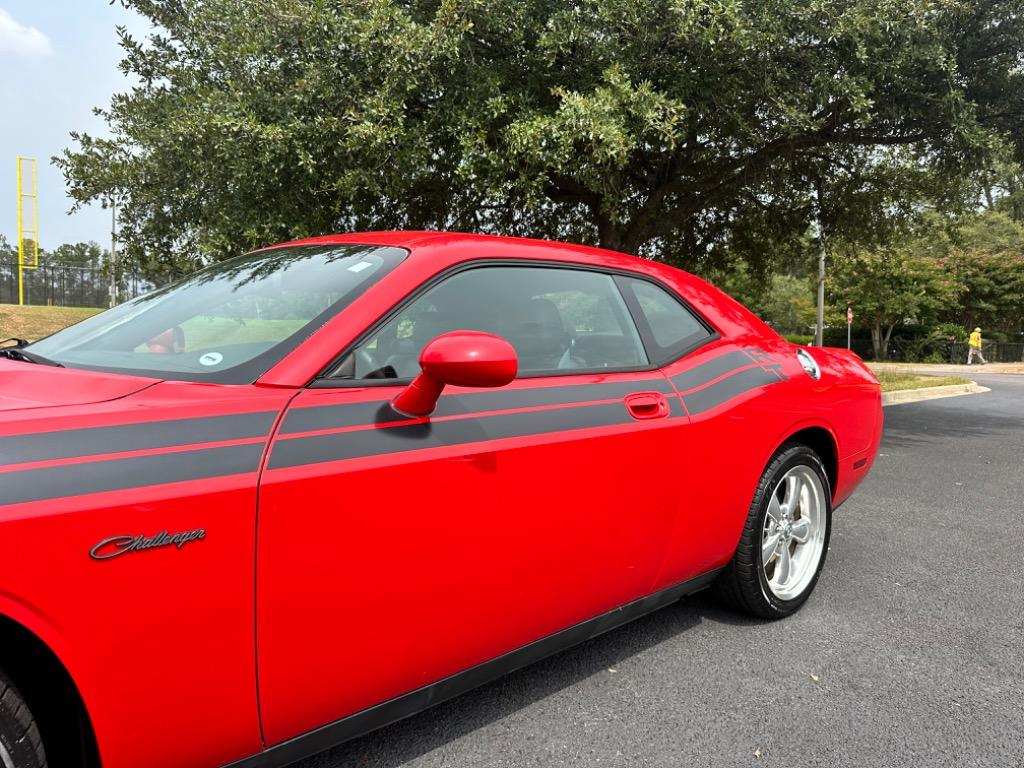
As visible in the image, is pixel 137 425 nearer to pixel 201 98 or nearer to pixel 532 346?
pixel 532 346

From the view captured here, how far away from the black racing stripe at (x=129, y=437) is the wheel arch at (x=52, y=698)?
32 cm

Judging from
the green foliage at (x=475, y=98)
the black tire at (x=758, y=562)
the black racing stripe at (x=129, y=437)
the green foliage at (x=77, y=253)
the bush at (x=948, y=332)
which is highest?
the green foliage at (x=77, y=253)

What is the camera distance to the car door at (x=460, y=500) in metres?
1.67

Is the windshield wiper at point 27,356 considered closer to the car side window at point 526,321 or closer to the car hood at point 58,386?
the car hood at point 58,386

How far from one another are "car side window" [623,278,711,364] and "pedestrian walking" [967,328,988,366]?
110 ft

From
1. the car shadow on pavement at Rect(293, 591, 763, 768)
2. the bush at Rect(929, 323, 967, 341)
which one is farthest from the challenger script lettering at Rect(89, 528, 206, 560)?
the bush at Rect(929, 323, 967, 341)

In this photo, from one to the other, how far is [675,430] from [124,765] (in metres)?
1.83

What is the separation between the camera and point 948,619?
328cm

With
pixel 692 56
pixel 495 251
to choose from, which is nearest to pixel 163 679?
pixel 495 251

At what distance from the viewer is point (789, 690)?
8.65 ft

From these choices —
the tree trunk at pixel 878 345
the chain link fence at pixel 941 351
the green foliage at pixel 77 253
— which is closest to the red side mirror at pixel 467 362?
the chain link fence at pixel 941 351

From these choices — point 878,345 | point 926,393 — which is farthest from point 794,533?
point 878,345

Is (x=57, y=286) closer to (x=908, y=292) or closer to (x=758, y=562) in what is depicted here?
(x=908, y=292)

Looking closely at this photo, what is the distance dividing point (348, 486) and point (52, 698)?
2.22 ft
